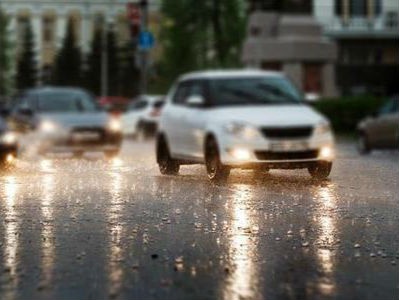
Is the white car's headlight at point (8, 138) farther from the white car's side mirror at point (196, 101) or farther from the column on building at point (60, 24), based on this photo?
the column on building at point (60, 24)

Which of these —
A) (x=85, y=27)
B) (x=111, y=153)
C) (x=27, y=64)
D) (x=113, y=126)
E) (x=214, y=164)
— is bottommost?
(x=27, y=64)

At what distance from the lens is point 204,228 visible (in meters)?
9.90

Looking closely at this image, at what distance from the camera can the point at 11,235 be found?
9.43 metres

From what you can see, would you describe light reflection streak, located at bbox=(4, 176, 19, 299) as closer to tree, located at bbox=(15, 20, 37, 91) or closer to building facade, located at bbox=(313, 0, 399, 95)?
building facade, located at bbox=(313, 0, 399, 95)

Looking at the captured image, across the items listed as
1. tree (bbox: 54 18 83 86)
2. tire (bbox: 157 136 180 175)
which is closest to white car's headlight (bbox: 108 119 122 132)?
tire (bbox: 157 136 180 175)

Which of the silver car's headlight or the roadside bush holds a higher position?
the silver car's headlight

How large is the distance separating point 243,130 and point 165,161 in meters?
2.72

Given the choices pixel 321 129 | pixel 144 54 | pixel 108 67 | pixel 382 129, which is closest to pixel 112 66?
pixel 108 67

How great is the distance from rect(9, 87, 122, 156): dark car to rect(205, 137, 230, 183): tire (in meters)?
8.47

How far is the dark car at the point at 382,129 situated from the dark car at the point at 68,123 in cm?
592

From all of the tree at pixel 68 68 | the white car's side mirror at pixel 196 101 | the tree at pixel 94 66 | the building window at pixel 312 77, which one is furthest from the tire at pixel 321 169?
the tree at pixel 68 68

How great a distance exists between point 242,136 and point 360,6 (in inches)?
1857

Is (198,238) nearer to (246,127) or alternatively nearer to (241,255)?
(241,255)

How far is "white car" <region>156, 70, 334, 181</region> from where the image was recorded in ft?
47.6
